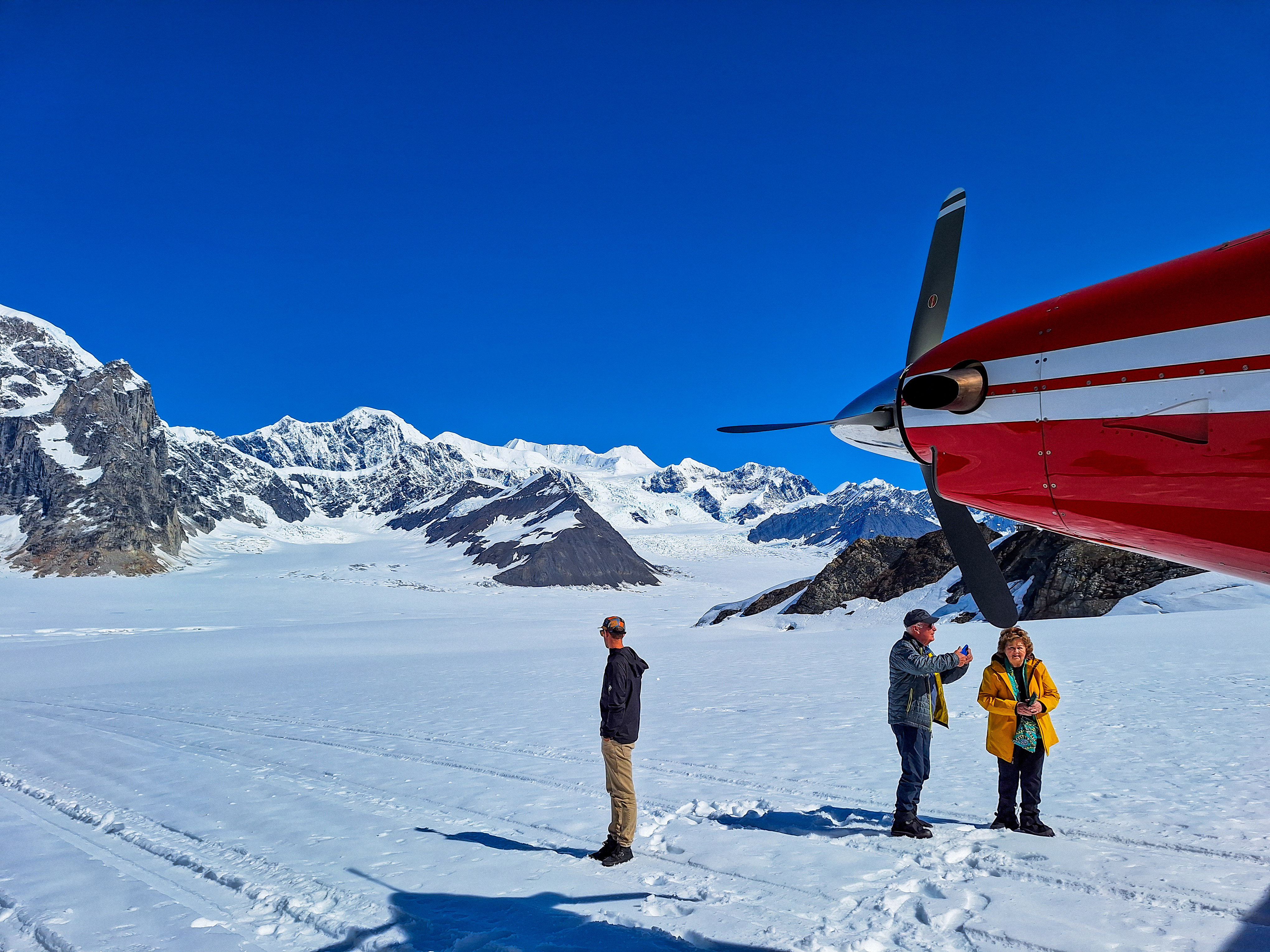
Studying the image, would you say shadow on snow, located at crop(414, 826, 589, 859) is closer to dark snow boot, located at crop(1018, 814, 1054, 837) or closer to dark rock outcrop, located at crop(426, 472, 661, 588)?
dark snow boot, located at crop(1018, 814, 1054, 837)

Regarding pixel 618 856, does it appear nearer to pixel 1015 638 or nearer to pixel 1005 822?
pixel 1005 822

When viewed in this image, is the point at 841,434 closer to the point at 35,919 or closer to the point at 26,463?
the point at 35,919

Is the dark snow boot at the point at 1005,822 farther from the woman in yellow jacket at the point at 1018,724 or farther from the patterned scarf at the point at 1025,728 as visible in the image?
the patterned scarf at the point at 1025,728

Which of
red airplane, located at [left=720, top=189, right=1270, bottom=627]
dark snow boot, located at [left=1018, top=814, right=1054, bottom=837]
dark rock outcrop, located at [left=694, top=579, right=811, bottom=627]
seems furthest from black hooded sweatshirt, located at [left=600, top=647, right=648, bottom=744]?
dark rock outcrop, located at [left=694, top=579, right=811, bottom=627]

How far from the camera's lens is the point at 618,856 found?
590 centimetres

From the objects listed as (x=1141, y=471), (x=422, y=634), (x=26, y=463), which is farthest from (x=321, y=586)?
(x=1141, y=471)

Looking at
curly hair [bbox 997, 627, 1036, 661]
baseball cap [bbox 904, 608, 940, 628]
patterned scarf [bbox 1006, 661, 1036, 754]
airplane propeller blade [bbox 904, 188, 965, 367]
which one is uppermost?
airplane propeller blade [bbox 904, 188, 965, 367]

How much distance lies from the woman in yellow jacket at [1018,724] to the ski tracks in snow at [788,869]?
296 millimetres

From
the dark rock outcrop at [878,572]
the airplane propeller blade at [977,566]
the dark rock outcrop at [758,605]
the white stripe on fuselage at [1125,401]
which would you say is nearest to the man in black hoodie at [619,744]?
the airplane propeller blade at [977,566]

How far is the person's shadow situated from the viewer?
4.55 m

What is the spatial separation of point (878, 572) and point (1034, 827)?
123 feet

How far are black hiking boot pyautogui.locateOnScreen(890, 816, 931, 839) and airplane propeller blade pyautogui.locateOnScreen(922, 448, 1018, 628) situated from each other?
1.97 metres

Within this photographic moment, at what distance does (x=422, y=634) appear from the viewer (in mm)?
45688

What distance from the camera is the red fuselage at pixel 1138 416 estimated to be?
3.56 metres
